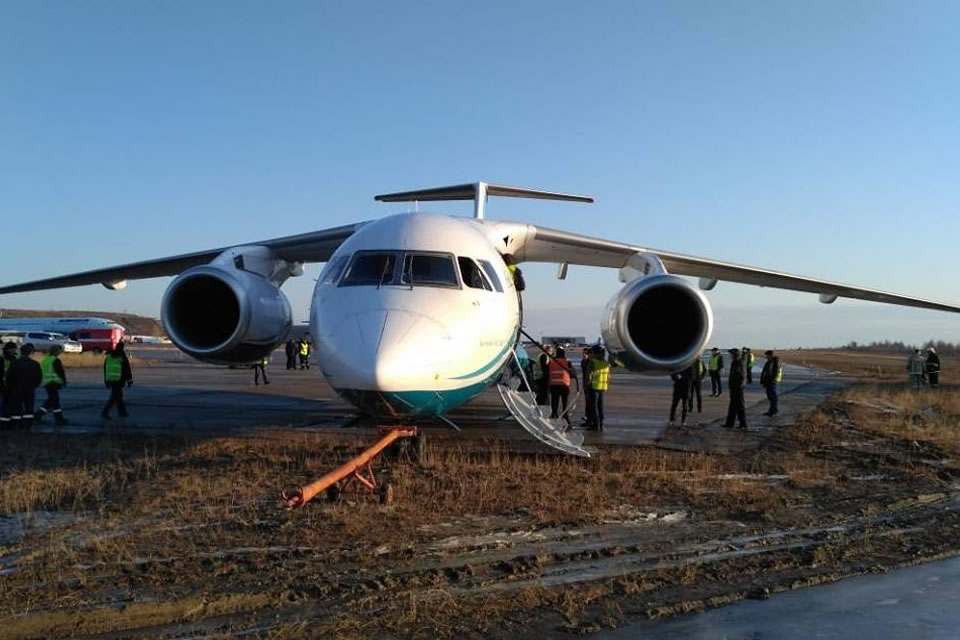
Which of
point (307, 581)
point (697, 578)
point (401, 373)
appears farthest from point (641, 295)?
point (307, 581)

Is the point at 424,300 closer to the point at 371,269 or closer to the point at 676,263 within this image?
the point at 371,269

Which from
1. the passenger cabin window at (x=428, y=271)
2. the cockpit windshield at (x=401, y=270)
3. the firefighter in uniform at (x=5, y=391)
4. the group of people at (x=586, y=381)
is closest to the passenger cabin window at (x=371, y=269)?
the cockpit windshield at (x=401, y=270)

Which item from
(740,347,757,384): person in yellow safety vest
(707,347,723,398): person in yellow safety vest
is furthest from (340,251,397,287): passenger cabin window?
(707,347,723,398): person in yellow safety vest

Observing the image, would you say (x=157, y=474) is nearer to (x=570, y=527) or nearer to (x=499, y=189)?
(x=570, y=527)

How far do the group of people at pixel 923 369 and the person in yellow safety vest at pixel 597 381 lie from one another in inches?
713

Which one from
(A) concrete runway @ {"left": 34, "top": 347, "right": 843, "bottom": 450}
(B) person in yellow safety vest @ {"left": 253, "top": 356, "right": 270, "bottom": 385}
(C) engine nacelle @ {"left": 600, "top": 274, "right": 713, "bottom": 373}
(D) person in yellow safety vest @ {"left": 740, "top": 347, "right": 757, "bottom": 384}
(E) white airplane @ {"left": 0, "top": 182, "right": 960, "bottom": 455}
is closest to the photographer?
(E) white airplane @ {"left": 0, "top": 182, "right": 960, "bottom": 455}

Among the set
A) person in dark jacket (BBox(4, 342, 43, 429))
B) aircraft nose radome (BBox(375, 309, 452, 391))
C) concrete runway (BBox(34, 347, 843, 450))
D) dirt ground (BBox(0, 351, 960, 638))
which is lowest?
concrete runway (BBox(34, 347, 843, 450))

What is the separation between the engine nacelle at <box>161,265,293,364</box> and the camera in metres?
10.7

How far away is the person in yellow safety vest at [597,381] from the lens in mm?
12781

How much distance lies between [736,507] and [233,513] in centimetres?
444

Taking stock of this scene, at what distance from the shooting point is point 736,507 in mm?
6898

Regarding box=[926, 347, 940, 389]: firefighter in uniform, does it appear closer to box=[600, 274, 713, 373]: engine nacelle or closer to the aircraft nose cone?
box=[600, 274, 713, 373]: engine nacelle

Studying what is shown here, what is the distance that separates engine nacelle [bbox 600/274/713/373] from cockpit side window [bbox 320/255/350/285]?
3976 millimetres

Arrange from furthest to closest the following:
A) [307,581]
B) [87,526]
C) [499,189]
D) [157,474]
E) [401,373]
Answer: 1. [499,189]
2. [157,474]
3. [401,373]
4. [87,526]
5. [307,581]
